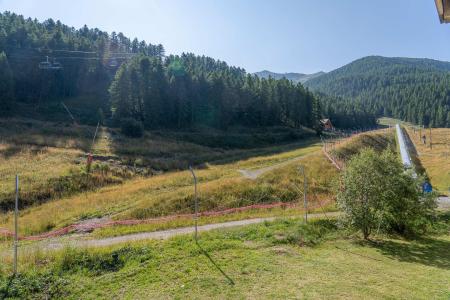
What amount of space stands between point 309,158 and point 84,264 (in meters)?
40.3

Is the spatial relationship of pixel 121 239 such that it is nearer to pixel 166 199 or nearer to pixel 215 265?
pixel 215 265

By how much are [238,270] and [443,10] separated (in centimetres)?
1108

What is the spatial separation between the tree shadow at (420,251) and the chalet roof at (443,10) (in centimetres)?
1297

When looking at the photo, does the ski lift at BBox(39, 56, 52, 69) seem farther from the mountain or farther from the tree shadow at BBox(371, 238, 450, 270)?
the tree shadow at BBox(371, 238, 450, 270)

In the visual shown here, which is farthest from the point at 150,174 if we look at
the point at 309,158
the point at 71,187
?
the point at 309,158

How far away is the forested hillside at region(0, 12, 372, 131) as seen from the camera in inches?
3349

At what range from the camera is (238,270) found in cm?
1356

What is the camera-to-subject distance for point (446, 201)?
32281mm

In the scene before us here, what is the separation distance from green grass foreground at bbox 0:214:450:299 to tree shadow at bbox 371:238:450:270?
0.05 meters

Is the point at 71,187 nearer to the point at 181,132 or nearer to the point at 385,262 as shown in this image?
the point at 385,262

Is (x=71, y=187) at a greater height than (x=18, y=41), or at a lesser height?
lesser

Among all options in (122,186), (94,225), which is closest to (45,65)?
(122,186)

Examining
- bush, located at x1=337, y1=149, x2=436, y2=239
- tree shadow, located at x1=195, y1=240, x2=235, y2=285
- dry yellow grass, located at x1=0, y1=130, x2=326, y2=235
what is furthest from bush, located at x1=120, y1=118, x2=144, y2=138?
tree shadow, located at x1=195, y1=240, x2=235, y2=285

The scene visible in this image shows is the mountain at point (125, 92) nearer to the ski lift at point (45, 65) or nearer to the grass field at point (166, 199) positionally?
the ski lift at point (45, 65)
